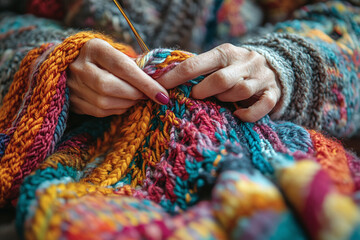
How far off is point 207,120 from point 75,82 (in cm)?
24

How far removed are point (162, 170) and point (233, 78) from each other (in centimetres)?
19

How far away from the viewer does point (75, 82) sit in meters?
0.46

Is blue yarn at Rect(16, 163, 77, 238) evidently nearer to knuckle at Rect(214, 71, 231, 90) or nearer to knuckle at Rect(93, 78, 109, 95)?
knuckle at Rect(93, 78, 109, 95)

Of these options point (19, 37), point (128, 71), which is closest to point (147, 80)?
point (128, 71)

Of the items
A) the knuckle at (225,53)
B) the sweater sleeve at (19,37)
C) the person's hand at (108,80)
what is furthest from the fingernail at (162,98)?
the sweater sleeve at (19,37)

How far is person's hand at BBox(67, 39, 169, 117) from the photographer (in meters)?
0.42

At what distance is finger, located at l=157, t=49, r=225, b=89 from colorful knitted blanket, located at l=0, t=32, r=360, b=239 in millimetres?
21

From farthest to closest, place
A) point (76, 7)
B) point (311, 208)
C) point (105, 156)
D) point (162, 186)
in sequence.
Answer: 1. point (76, 7)
2. point (105, 156)
3. point (162, 186)
4. point (311, 208)

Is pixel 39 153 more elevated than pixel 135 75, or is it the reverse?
pixel 135 75

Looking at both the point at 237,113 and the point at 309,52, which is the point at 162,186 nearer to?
the point at 237,113

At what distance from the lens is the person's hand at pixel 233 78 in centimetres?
43

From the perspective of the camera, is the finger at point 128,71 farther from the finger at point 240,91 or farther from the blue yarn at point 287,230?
the blue yarn at point 287,230

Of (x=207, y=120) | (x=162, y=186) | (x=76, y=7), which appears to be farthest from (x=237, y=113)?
(x=76, y=7)

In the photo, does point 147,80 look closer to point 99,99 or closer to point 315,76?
point 99,99
